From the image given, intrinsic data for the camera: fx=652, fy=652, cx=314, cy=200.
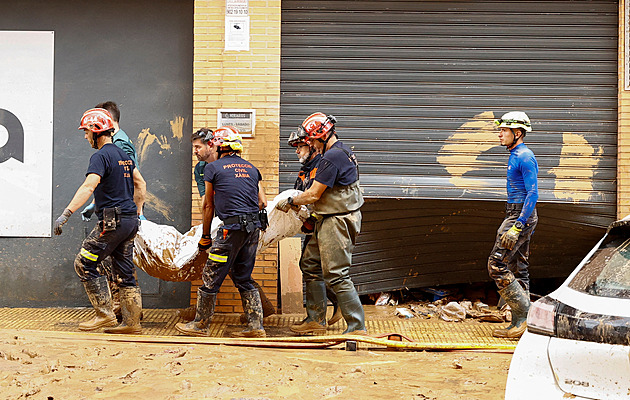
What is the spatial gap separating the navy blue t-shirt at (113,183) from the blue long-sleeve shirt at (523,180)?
157 inches

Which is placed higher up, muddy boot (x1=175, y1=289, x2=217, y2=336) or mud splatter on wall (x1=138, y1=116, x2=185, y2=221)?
mud splatter on wall (x1=138, y1=116, x2=185, y2=221)

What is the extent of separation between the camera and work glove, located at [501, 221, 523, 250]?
6656 millimetres

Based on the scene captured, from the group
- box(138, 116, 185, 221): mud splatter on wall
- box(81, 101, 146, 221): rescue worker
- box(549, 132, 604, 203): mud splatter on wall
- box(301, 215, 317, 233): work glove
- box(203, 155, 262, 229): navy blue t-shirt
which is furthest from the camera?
box(138, 116, 185, 221): mud splatter on wall

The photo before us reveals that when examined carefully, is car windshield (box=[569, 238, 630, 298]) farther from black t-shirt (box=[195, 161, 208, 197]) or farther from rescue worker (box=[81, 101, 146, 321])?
black t-shirt (box=[195, 161, 208, 197])

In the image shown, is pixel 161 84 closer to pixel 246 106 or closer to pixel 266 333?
pixel 246 106

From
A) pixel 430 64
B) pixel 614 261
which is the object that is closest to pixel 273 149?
pixel 430 64

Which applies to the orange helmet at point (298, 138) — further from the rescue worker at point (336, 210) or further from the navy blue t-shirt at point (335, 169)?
the navy blue t-shirt at point (335, 169)

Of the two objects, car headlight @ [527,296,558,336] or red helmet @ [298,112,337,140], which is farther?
red helmet @ [298,112,337,140]

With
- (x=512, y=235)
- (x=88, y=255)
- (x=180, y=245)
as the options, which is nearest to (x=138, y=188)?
(x=180, y=245)

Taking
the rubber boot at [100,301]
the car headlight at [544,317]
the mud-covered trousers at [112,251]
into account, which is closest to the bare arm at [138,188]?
the mud-covered trousers at [112,251]

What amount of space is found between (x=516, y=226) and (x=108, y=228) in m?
4.11

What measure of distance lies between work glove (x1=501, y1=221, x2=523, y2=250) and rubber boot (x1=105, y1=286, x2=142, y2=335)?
386 centimetres

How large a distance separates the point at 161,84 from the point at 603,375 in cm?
703

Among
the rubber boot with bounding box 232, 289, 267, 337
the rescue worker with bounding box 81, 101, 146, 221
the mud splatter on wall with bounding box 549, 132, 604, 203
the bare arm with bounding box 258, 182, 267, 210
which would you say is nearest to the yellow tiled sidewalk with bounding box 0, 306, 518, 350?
the rubber boot with bounding box 232, 289, 267, 337
